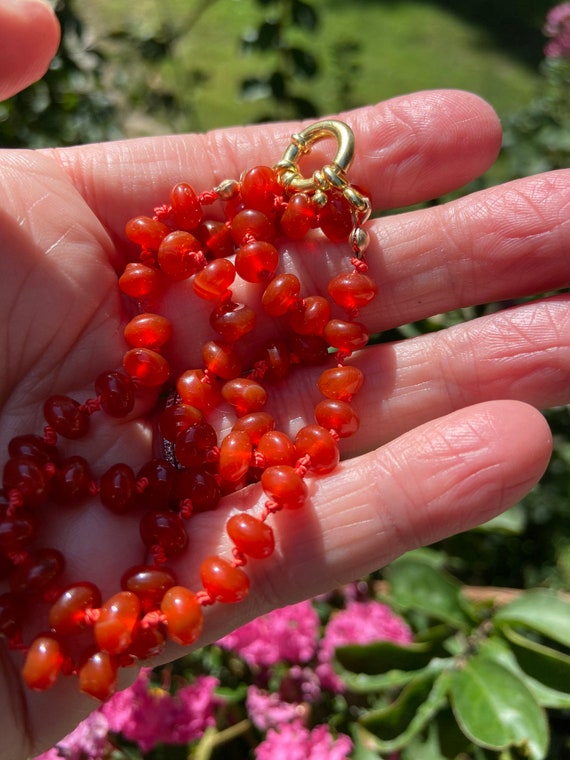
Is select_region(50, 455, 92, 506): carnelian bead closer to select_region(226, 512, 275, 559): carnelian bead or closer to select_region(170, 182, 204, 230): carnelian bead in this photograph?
select_region(226, 512, 275, 559): carnelian bead

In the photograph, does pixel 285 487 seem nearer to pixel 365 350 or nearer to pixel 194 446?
pixel 194 446

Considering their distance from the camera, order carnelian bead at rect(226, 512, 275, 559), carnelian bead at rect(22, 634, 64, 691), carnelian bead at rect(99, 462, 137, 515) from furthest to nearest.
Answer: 1. carnelian bead at rect(99, 462, 137, 515)
2. carnelian bead at rect(226, 512, 275, 559)
3. carnelian bead at rect(22, 634, 64, 691)

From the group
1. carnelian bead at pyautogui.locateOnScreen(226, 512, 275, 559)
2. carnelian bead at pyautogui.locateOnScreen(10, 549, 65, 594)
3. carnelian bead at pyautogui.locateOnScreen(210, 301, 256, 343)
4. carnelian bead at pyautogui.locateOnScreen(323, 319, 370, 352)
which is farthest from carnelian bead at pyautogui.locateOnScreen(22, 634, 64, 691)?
carnelian bead at pyautogui.locateOnScreen(323, 319, 370, 352)

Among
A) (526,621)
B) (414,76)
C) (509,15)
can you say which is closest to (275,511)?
(526,621)

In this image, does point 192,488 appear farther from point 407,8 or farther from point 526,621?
point 407,8

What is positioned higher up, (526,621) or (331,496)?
(331,496)

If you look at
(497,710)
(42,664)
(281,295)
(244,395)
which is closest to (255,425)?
(244,395)
